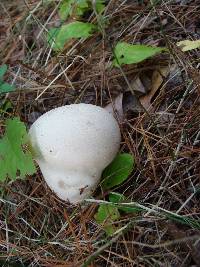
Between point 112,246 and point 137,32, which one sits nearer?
point 112,246

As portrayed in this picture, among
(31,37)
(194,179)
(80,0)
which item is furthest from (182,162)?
(31,37)

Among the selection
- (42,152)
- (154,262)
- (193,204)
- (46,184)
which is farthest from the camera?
(46,184)

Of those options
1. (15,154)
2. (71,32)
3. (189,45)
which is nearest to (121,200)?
(15,154)

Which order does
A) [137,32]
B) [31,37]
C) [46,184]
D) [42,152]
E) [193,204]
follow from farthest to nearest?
1. [31,37]
2. [137,32]
3. [46,184]
4. [42,152]
5. [193,204]

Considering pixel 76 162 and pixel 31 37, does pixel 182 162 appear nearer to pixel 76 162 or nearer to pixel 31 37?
pixel 76 162

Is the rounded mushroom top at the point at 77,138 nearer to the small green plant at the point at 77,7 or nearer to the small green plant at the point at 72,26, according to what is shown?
the small green plant at the point at 72,26

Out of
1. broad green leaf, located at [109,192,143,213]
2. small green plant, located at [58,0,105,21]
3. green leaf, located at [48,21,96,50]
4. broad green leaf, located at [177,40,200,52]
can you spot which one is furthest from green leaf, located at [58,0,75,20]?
broad green leaf, located at [109,192,143,213]

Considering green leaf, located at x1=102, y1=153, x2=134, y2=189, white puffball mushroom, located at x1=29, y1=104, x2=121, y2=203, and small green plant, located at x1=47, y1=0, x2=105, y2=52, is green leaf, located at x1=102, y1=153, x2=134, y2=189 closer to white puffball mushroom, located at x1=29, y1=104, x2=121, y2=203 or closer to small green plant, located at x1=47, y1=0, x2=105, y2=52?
white puffball mushroom, located at x1=29, y1=104, x2=121, y2=203
